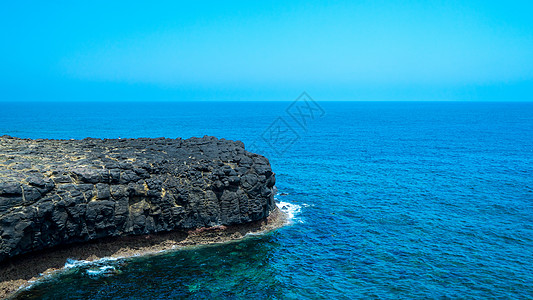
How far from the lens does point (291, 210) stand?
218 feet

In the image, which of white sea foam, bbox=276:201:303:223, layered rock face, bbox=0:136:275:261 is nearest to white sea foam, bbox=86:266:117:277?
layered rock face, bbox=0:136:275:261

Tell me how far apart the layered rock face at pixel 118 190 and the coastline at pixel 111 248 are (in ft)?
4.18

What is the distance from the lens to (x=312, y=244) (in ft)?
176

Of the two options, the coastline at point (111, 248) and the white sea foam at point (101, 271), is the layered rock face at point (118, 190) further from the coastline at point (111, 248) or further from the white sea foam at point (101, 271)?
the white sea foam at point (101, 271)

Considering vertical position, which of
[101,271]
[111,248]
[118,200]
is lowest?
[101,271]

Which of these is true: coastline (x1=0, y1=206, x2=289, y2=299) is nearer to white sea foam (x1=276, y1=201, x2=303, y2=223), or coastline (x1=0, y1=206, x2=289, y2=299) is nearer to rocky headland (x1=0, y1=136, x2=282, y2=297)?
rocky headland (x1=0, y1=136, x2=282, y2=297)

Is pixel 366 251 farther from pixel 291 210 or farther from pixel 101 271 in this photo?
pixel 101 271

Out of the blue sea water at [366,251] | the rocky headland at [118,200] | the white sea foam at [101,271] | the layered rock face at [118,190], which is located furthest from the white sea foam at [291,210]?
the white sea foam at [101,271]

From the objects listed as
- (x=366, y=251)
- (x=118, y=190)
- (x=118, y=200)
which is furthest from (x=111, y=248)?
(x=366, y=251)

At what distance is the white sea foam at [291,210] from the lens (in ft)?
206

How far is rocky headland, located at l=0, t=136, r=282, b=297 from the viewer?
140 ft

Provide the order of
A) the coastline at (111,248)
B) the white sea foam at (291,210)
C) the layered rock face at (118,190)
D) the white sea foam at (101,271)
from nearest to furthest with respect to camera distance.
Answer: the coastline at (111,248) < the layered rock face at (118,190) < the white sea foam at (101,271) < the white sea foam at (291,210)

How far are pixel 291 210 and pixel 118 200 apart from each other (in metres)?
28.6

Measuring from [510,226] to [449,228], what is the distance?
878cm
